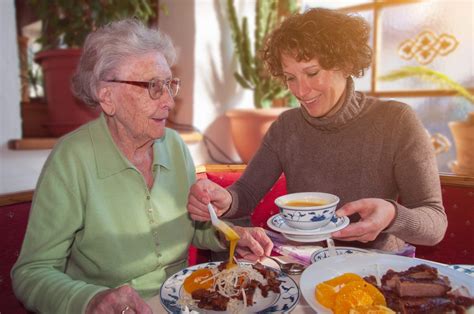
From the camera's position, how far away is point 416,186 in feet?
4.72

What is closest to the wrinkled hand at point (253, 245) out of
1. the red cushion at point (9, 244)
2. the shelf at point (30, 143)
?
the red cushion at point (9, 244)

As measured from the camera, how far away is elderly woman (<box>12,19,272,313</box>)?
121 cm

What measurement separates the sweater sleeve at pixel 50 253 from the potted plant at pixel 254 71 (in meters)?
1.94

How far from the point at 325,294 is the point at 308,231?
0.85 ft

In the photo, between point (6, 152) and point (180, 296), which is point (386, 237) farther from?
point (6, 152)

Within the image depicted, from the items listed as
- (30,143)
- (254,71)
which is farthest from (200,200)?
(254,71)

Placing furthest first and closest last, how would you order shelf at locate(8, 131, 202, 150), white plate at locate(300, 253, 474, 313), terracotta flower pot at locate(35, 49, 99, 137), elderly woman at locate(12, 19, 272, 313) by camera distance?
terracotta flower pot at locate(35, 49, 99, 137)
shelf at locate(8, 131, 202, 150)
elderly woman at locate(12, 19, 272, 313)
white plate at locate(300, 253, 474, 313)

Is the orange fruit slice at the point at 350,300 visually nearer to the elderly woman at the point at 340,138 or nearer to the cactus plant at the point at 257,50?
the elderly woman at the point at 340,138

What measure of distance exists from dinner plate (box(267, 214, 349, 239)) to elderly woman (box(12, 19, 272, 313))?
0.13 meters

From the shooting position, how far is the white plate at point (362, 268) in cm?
86

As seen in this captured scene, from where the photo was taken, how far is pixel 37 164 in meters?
2.42

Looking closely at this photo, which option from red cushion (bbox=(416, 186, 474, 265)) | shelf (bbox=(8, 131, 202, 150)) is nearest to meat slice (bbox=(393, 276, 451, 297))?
red cushion (bbox=(416, 186, 474, 265))

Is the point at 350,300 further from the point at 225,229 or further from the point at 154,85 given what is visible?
the point at 154,85

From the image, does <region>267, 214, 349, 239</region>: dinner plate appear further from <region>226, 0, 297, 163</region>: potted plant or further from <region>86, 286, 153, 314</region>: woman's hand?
<region>226, 0, 297, 163</region>: potted plant
